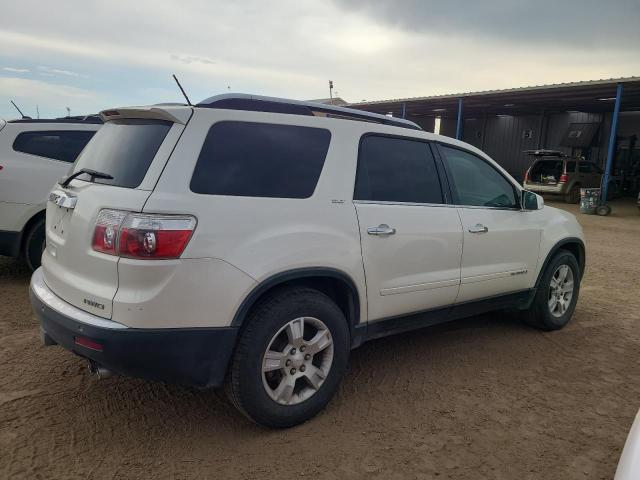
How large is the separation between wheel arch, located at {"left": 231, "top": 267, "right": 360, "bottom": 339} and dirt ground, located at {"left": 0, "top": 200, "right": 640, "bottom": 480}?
25.1 inches

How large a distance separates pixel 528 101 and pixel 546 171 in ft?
15.7

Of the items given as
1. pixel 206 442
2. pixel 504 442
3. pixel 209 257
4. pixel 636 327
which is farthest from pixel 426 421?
pixel 636 327

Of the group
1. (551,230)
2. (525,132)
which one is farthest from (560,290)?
(525,132)

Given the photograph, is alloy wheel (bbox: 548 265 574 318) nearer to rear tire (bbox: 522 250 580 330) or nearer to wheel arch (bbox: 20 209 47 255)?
rear tire (bbox: 522 250 580 330)

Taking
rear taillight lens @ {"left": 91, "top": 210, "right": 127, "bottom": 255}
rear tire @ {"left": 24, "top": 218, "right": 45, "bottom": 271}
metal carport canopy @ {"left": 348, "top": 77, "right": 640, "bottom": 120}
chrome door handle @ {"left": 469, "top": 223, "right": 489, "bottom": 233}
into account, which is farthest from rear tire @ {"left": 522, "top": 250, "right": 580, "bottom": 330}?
metal carport canopy @ {"left": 348, "top": 77, "right": 640, "bottom": 120}

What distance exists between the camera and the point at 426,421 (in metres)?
3.04

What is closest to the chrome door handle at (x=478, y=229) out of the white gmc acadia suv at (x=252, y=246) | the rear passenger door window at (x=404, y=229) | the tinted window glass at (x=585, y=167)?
the white gmc acadia suv at (x=252, y=246)

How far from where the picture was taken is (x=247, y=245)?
258 centimetres

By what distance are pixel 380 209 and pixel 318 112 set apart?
0.75 metres

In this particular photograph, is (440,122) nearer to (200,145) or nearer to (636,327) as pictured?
(636,327)

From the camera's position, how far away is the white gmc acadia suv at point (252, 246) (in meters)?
2.42

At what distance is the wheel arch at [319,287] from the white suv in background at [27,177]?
384 cm

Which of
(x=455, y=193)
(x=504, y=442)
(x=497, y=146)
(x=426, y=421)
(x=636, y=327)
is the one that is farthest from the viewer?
(x=497, y=146)

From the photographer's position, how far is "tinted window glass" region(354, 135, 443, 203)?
3262 mm
